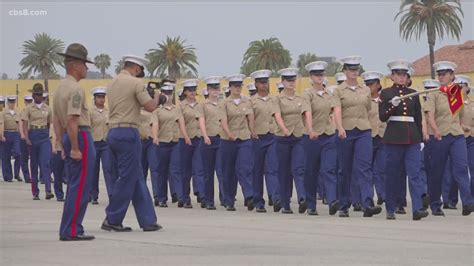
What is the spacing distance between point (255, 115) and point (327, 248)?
7334 mm

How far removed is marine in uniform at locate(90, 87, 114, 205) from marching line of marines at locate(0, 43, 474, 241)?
0.08 ft

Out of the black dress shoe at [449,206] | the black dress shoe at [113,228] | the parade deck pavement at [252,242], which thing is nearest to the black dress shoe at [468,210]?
the parade deck pavement at [252,242]

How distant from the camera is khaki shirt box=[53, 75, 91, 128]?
41.1 feet

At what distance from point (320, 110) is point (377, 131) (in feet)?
6.28

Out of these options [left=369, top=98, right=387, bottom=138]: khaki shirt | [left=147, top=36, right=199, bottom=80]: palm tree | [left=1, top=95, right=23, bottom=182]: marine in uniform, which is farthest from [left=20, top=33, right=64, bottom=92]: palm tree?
[left=369, top=98, right=387, bottom=138]: khaki shirt

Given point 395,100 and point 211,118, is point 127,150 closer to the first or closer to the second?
point 395,100

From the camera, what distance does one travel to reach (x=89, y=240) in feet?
41.0

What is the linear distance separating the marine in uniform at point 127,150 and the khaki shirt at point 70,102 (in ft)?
2.50

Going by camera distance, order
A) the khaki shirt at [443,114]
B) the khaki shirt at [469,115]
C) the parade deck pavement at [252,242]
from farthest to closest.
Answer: the khaki shirt at [469,115]
the khaki shirt at [443,114]
the parade deck pavement at [252,242]

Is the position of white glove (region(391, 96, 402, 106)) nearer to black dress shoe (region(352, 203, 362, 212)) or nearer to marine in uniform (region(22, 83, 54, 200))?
black dress shoe (region(352, 203, 362, 212))

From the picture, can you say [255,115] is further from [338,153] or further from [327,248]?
[327,248]

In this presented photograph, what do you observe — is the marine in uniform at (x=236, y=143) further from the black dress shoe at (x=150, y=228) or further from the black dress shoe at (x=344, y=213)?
the black dress shoe at (x=150, y=228)

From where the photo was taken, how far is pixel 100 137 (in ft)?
66.8

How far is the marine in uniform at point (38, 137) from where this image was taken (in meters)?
22.7
